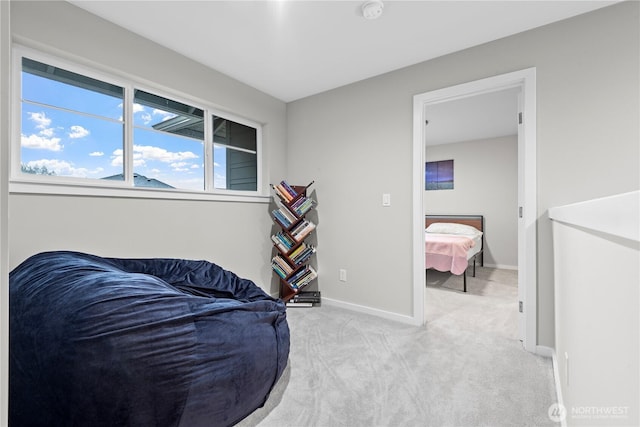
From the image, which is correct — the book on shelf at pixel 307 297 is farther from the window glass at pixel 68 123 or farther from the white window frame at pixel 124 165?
the window glass at pixel 68 123

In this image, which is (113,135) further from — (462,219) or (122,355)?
(462,219)

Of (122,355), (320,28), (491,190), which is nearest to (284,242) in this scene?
(320,28)

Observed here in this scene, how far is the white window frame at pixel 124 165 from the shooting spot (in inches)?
67.4

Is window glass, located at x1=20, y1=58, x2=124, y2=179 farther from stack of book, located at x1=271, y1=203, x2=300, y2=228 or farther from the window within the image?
stack of book, located at x1=271, y1=203, x2=300, y2=228

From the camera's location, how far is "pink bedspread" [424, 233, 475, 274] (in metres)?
3.65

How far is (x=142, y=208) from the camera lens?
7.29ft

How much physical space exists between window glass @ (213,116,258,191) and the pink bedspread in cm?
250

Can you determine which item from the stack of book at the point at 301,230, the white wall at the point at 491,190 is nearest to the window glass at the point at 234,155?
the stack of book at the point at 301,230

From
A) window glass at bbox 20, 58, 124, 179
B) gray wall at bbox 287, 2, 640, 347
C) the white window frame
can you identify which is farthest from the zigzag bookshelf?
window glass at bbox 20, 58, 124, 179

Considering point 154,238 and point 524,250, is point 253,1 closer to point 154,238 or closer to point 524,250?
point 154,238

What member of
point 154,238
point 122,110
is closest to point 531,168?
point 154,238

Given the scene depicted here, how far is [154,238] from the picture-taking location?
2.28m

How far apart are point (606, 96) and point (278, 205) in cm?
285

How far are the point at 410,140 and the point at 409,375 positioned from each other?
1896 mm
